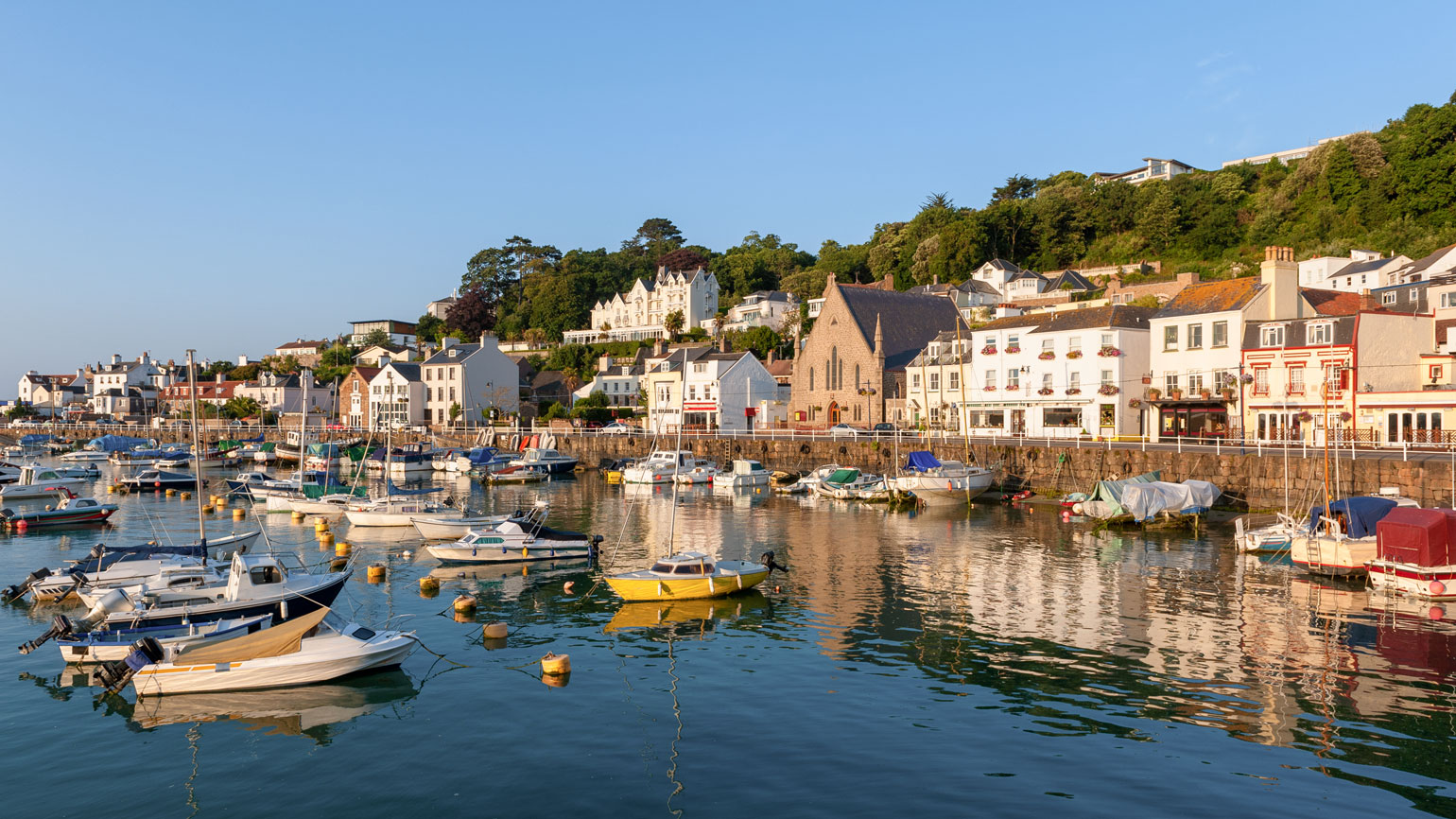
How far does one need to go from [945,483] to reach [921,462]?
3.55 meters

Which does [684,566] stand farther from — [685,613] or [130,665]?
[130,665]

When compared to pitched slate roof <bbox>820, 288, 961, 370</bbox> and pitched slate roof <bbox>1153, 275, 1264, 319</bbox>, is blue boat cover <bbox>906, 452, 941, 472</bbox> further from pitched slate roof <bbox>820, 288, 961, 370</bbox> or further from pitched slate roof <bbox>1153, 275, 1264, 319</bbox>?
pitched slate roof <bbox>820, 288, 961, 370</bbox>

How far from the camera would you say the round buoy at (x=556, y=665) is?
73.3 feet

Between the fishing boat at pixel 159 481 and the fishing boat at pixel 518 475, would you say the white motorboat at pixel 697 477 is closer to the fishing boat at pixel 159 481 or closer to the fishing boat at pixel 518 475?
the fishing boat at pixel 518 475

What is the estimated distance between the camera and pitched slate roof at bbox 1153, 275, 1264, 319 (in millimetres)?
58156

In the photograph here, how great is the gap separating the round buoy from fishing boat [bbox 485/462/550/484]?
53.5 metres

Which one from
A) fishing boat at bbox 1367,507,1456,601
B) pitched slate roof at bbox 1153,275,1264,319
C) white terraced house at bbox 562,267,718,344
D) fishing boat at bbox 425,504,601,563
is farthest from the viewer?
white terraced house at bbox 562,267,718,344

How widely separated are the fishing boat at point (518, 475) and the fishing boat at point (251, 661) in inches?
2062

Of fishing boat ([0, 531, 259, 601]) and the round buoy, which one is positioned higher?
fishing boat ([0, 531, 259, 601])

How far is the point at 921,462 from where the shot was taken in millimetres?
59469

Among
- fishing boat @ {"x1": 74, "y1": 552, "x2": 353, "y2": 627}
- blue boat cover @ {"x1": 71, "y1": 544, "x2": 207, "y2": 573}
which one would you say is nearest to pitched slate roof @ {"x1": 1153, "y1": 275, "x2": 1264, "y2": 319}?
fishing boat @ {"x1": 74, "y1": 552, "x2": 353, "y2": 627}

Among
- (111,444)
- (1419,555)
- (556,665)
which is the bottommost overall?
(556,665)

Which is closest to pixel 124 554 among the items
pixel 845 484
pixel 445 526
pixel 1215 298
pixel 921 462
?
Result: pixel 445 526

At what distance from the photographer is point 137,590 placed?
88.9ft
